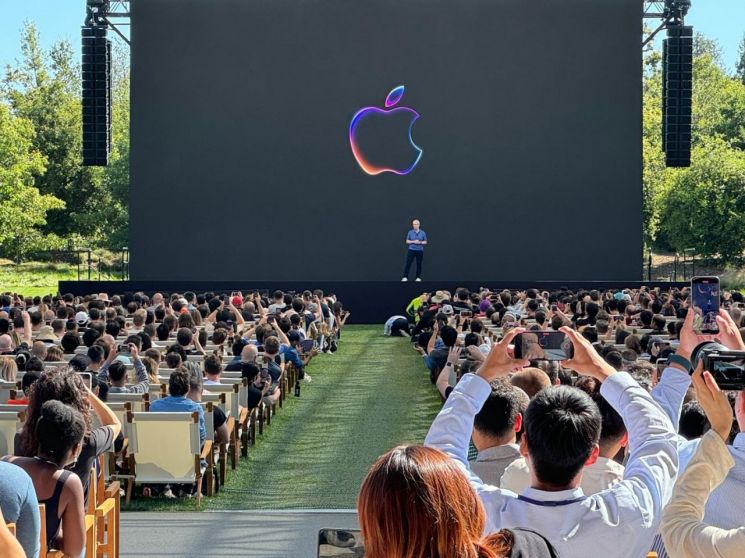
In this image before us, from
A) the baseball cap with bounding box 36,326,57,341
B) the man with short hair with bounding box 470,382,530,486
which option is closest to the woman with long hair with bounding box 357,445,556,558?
the man with short hair with bounding box 470,382,530,486

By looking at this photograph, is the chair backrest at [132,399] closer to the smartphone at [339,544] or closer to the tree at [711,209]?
the smartphone at [339,544]

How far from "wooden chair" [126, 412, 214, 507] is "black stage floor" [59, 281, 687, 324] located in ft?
39.3

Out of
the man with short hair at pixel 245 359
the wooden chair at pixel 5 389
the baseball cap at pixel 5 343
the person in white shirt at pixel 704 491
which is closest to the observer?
the person in white shirt at pixel 704 491

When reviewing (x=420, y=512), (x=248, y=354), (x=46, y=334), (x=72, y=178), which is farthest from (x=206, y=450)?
(x=72, y=178)

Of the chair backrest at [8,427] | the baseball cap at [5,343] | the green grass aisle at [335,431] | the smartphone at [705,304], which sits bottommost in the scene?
the green grass aisle at [335,431]

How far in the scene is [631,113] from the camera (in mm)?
21719

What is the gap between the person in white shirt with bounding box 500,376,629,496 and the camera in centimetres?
306

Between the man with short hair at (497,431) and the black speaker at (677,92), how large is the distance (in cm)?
1602

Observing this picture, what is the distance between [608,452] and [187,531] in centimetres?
347

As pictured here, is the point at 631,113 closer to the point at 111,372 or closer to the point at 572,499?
the point at 111,372

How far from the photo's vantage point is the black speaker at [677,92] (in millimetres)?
18578

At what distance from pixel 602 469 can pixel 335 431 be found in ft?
21.7

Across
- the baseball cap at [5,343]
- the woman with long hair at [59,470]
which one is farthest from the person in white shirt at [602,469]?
the baseball cap at [5,343]

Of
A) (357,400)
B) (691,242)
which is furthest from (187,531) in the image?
(691,242)
